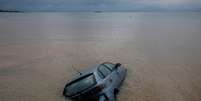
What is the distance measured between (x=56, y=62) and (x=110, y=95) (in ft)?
37.1

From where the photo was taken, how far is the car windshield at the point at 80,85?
1307 centimetres

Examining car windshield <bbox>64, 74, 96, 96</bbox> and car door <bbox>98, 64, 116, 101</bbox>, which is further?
car door <bbox>98, 64, 116, 101</bbox>

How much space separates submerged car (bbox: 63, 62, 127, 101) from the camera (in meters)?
12.9

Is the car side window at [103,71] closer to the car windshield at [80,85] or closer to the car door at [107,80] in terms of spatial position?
the car door at [107,80]

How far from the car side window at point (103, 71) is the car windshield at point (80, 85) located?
521mm

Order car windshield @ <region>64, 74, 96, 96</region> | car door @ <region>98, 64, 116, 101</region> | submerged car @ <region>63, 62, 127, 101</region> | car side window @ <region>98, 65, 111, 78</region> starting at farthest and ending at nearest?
car side window @ <region>98, 65, 111, 78</region>, car door @ <region>98, 64, 116, 101</region>, car windshield @ <region>64, 74, 96, 96</region>, submerged car @ <region>63, 62, 127, 101</region>

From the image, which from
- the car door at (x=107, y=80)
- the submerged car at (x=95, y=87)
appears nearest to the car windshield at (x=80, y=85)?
the submerged car at (x=95, y=87)

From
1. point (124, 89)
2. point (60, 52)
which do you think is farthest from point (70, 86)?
point (60, 52)

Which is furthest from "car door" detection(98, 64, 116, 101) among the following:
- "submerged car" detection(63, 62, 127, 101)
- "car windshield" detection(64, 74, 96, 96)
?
"car windshield" detection(64, 74, 96, 96)

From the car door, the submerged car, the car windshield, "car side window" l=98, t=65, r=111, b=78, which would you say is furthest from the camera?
"car side window" l=98, t=65, r=111, b=78

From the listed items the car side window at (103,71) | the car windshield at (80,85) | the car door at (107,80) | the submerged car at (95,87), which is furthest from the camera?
the car side window at (103,71)

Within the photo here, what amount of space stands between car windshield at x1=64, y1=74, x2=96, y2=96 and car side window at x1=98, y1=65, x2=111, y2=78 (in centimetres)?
52

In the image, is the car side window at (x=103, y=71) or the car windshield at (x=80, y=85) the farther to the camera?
the car side window at (x=103, y=71)

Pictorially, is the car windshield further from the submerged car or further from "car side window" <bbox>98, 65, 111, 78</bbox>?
"car side window" <bbox>98, 65, 111, 78</bbox>
